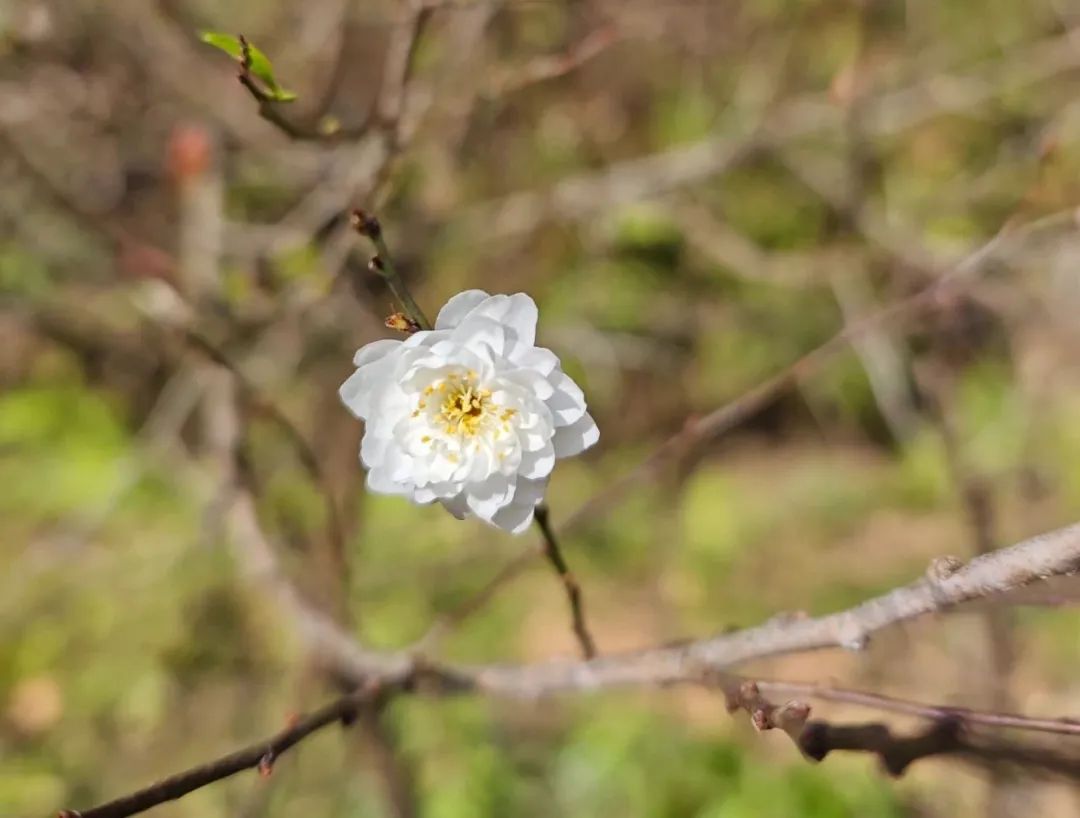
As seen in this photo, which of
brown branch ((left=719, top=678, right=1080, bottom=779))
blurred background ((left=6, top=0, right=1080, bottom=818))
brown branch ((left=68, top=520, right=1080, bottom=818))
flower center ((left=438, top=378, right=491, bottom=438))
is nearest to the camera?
brown branch ((left=68, top=520, right=1080, bottom=818))

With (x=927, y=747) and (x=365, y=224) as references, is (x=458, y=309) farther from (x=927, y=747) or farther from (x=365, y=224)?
(x=927, y=747)

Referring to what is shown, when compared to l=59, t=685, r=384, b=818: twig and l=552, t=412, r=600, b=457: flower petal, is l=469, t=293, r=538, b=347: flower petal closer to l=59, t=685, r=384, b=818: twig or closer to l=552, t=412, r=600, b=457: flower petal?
l=552, t=412, r=600, b=457: flower petal

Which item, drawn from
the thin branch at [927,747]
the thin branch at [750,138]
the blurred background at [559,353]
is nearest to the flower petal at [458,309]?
the thin branch at [927,747]

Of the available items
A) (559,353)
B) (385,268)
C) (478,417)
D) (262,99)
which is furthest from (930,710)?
(559,353)

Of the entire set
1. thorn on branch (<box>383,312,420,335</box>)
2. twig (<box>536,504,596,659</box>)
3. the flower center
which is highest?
thorn on branch (<box>383,312,420,335</box>)

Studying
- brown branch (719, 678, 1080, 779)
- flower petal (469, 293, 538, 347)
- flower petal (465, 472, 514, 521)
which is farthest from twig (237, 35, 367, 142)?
brown branch (719, 678, 1080, 779)

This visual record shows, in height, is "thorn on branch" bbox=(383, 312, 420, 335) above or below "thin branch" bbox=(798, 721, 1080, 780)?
above

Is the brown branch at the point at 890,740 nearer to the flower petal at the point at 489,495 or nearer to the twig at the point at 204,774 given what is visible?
the flower petal at the point at 489,495
